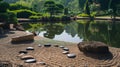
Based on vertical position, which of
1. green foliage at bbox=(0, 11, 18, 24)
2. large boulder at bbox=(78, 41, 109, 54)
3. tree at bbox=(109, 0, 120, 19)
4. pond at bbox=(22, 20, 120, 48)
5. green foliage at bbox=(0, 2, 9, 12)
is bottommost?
pond at bbox=(22, 20, 120, 48)

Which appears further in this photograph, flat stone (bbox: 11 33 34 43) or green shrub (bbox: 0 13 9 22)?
green shrub (bbox: 0 13 9 22)

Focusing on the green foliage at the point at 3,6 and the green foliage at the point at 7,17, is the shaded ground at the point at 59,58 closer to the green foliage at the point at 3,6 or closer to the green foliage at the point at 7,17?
the green foliage at the point at 7,17

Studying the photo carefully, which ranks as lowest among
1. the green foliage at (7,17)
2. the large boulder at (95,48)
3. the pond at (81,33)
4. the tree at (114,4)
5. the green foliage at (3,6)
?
the pond at (81,33)

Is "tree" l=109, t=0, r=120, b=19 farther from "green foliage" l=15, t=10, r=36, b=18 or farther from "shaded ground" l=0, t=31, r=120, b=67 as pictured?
"shaded ground" l=0, t=31, r=120, b=67

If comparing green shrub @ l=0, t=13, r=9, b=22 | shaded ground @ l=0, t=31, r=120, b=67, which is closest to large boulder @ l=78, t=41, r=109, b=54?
shaded ground @ l=0, t=31, r=120, b=67

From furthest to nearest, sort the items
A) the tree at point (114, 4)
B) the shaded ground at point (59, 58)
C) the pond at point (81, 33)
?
the tree at point (114, 4)
the pond at point (81, 33)
the shaded ground at point (59, 58)

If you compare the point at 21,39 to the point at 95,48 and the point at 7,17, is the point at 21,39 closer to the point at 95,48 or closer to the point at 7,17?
the point at 95,48

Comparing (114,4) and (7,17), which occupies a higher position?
(7,17)

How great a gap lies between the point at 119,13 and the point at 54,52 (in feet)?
123

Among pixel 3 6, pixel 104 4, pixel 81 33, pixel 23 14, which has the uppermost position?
pixel 3 6

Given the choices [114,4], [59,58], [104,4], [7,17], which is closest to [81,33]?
[7,17]

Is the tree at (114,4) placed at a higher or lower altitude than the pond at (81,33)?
higher

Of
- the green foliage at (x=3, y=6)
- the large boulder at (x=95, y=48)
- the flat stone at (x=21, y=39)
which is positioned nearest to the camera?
the large boulder at (x=95, y=48)

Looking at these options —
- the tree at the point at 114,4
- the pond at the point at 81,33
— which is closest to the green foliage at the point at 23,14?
the pond at the point at 81,33
